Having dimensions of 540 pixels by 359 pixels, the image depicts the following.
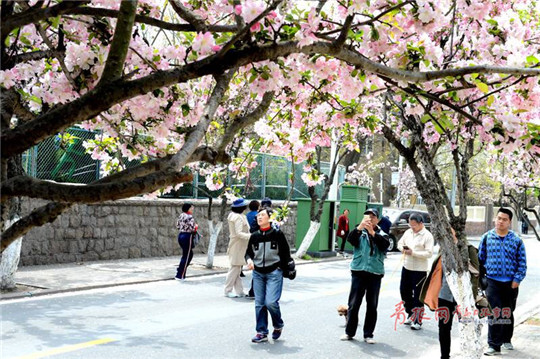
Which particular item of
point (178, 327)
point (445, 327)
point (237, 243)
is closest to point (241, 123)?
point (445, 327)

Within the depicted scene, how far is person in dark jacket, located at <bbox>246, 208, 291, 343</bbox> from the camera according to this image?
8227 mm

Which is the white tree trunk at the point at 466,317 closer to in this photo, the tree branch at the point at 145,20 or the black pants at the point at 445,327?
the black pants at the point at 445,327

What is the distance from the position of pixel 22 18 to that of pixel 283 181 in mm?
23208

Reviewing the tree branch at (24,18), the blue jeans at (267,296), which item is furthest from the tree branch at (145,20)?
the blue jeans at (267,296)

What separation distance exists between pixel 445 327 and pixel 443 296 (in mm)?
372

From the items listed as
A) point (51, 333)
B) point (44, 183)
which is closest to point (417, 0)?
point (44, 183)

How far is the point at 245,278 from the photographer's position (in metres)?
14.6

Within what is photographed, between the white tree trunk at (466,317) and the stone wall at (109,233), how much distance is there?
10.8m

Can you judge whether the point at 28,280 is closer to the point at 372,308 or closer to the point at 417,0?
the point at 372,308

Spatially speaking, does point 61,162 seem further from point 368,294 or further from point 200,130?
point 200,130

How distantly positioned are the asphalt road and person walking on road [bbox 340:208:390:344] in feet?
1.68

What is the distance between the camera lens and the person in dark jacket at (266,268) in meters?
8.23

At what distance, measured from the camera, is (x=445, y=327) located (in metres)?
6.93

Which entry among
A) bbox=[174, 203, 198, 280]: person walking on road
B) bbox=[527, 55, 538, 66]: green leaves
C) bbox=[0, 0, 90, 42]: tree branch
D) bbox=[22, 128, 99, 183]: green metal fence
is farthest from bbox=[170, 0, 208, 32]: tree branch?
bbox=[22, 128, 99, 183]: green metal fence
